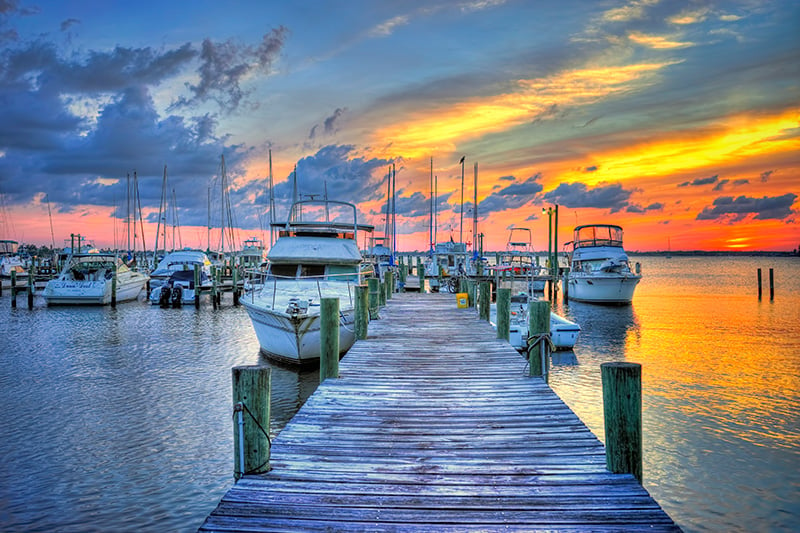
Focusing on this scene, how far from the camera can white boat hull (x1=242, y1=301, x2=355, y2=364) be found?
14.4 metres

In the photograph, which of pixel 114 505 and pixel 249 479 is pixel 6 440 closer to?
pixel 114 505

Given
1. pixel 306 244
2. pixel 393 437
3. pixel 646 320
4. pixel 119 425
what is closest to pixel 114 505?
pixel 119 425

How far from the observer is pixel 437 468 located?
196 inches

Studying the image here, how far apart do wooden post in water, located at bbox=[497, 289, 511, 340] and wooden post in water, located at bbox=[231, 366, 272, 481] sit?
8.01m

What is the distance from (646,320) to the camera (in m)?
A: 30.6

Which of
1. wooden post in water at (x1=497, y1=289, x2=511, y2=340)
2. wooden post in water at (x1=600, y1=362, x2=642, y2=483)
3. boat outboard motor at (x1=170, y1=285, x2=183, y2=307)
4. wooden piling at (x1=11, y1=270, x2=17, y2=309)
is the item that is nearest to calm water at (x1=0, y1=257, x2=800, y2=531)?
wooden post in water at (x1=497, y1=289, x2=511, y2=340)

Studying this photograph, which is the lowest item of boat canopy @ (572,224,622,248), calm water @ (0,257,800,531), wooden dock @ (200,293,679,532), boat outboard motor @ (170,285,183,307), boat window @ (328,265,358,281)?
calm water @ (0,257,800,531)

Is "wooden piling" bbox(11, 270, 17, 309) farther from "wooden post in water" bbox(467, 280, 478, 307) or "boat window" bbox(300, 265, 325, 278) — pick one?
"wooden post in water" bbox(467, 280, 478, 307)

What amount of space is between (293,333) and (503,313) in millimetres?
5881

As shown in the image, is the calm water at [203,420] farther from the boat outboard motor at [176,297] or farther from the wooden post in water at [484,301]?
the boat outboard motor at [176,297]

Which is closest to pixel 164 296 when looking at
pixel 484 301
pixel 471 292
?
pixel 471 292

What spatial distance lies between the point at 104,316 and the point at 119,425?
22.3 metres

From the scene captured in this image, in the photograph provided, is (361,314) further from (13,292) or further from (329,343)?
(13,292)

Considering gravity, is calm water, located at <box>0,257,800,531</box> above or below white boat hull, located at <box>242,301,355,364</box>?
below
